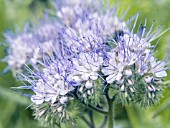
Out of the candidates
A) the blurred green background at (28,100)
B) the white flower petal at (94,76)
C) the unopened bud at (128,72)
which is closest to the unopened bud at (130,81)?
the unopened bud at (128,72)

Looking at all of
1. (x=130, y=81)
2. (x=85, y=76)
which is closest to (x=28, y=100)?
(x=85, y=76)

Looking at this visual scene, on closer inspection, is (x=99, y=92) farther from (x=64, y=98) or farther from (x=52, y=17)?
(x=52, y=17)

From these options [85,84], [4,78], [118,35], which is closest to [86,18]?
[118,35]

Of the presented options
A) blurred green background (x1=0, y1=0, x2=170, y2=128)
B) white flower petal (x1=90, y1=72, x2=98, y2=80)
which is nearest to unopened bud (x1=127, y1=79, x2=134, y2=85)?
white flower petal (x1=90, y1=72, x2=98, y2=80)

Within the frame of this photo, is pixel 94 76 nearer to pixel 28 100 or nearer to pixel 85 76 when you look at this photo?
pixel 85 76

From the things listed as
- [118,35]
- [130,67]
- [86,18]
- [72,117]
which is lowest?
[72,117]

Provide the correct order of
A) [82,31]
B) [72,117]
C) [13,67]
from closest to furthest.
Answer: [72,117]
[82,31]
[13,67]

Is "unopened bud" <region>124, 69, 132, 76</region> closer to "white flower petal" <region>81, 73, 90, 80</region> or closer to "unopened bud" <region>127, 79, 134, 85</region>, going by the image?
"unopened bud" <region>127, 79, 134, 85</region>

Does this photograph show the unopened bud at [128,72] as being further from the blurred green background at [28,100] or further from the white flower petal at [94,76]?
the blurred green background at [28,100]

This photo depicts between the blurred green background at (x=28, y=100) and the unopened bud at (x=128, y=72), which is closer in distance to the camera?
the unopened bud at (x=128, y=72)
